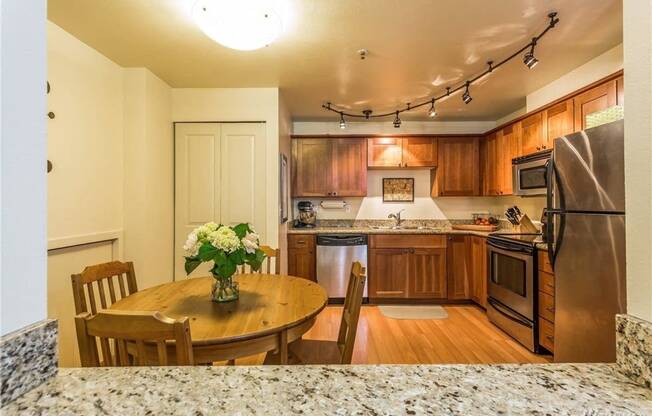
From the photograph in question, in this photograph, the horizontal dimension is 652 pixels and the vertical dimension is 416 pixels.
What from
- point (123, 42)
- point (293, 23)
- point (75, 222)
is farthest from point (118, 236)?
point (293, 23)

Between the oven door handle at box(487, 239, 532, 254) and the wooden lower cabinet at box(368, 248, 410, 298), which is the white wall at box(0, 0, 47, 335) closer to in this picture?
the oven door handle at box(487, 239, 532, 254)

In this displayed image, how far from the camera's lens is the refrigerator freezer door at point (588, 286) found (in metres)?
1.76

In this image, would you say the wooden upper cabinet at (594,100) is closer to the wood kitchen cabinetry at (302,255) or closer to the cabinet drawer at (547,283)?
the cabinet drawer at (547,283)

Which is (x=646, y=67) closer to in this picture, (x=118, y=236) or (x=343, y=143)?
(x=118, y=236)

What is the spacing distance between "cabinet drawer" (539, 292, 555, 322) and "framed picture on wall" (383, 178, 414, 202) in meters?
2.24

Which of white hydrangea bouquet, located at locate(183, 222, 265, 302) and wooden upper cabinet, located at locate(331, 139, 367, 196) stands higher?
wooden upper cabinet, located at locate(331, 139, 367, 196)

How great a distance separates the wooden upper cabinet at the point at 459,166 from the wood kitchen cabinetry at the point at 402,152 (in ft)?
0.45

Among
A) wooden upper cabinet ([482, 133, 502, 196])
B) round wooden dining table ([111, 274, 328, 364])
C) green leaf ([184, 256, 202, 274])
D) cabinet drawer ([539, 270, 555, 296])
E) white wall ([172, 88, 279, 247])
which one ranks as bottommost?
cabinet drawer ([539, 270, 555, 296])

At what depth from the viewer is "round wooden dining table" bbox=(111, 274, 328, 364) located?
1.20 m

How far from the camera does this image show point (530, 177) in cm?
297

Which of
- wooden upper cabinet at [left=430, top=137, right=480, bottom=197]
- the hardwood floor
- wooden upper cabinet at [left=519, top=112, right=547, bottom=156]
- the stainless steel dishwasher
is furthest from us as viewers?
wooden upper cabinet at [left=430, top=137, right=480, bottom=197]

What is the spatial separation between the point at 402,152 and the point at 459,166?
81 cm

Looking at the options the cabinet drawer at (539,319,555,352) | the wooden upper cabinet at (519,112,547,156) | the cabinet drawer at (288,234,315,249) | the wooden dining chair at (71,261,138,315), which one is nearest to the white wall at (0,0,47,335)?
the wooden dining chair at (71,261,138,315)

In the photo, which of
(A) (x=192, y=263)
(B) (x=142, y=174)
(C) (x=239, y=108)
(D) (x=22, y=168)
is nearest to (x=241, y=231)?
(A) (x=192, y=263)
